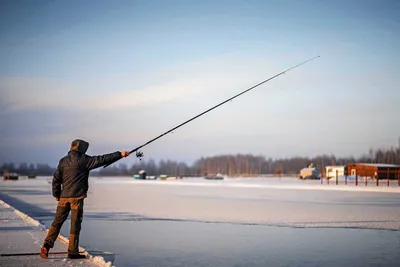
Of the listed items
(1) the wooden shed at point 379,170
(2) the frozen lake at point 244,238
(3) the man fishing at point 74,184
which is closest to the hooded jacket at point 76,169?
(3) the man fishing at point 74,184

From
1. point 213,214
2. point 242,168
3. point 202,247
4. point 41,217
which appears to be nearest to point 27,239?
point 202,247

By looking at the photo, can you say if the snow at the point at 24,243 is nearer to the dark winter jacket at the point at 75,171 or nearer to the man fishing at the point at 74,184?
the man fishing at the point at 74,184

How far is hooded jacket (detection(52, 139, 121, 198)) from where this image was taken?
276 inches

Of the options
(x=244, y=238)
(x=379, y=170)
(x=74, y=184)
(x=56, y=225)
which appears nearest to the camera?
(x=74, y=184)

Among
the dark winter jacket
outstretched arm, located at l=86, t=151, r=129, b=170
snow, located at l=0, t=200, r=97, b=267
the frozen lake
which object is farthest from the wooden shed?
the dark winter jacket

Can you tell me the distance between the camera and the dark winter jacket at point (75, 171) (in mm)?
7000

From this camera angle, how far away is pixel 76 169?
23.1ft

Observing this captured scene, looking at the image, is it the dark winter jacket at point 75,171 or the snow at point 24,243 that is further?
the dark winter jacket at point 75,171

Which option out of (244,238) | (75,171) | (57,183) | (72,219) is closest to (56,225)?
(72,219)

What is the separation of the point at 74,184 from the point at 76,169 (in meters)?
0.21

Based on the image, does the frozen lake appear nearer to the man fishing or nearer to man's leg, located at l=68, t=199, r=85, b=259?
man's leg, located at l=68, t=199, r=85, b=259

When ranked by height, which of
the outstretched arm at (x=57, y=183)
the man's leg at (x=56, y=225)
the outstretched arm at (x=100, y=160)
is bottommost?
the man's leg at (x=56, y=225)

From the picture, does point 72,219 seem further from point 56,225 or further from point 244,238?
point 244,238

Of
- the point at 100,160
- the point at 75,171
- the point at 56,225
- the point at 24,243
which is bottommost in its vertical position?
the point at 24,243
